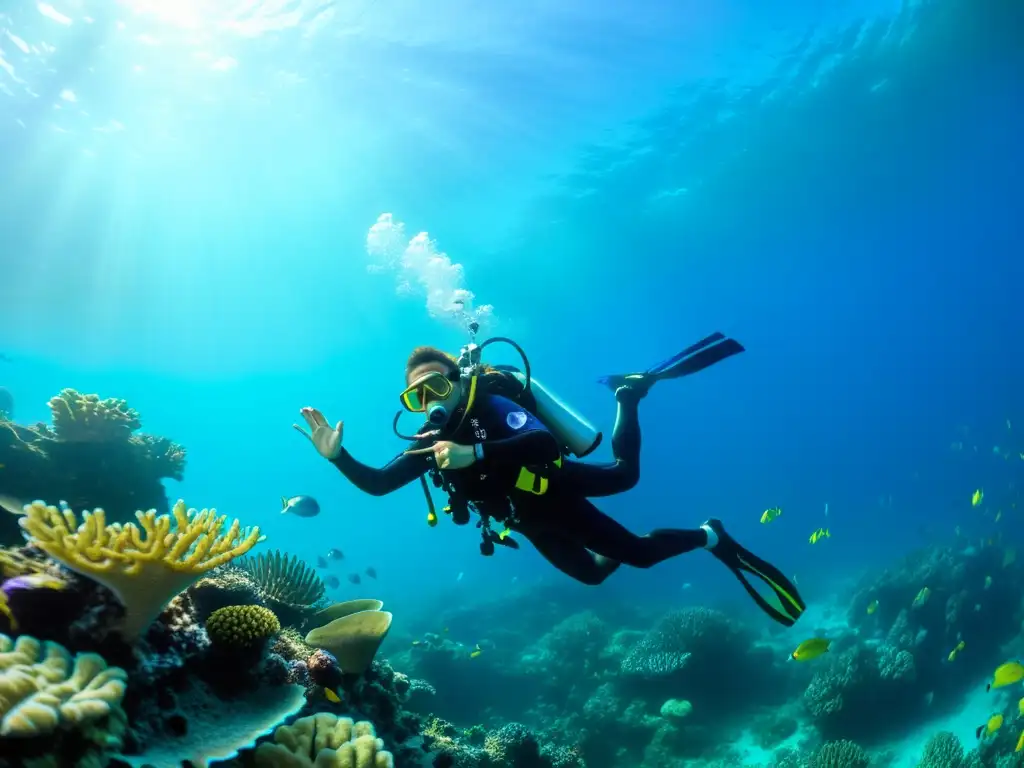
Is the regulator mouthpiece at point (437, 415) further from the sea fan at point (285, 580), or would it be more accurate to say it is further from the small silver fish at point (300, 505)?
the small silver fish at point (300, 505)

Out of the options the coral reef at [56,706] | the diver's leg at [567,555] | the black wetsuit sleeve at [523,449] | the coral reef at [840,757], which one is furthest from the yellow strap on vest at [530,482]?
the coral reef at [840,757]

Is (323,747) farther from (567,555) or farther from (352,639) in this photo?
(567,555)

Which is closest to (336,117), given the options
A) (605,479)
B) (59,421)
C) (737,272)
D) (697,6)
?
(697,6)

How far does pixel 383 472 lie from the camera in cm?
566

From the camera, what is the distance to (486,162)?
32.0m

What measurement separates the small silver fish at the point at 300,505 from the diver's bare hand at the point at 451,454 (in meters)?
9.89

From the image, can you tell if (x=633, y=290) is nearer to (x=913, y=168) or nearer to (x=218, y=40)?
(x=913, y=168)

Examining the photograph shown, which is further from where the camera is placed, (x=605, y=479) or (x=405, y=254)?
(x=405, y=254)

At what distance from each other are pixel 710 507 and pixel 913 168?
130ft

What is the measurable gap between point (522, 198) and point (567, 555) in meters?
34.2

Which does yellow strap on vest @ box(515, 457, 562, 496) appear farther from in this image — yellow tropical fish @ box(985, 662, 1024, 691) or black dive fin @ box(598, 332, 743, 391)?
yellow tropical fish @ box(985, 662, 1024, 691)

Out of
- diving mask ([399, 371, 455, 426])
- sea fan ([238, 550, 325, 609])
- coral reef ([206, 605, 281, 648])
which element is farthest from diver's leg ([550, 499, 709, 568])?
sea fan ([238, 550, 325, 609])

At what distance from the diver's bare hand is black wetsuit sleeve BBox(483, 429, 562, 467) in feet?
0.59

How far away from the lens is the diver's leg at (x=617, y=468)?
5648 millimetres
